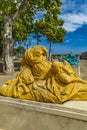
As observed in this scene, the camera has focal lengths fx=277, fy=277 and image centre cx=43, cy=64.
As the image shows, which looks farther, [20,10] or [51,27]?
[51,27]

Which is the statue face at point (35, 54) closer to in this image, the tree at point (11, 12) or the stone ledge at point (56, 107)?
the stone ledge at point (56, 107)

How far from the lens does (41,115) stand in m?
4.78

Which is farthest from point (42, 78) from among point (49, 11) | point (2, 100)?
point (49, 11)

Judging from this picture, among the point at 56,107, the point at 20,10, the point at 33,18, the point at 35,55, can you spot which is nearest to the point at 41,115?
the point at 56,107

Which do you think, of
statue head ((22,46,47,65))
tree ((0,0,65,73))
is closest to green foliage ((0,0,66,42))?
tree ((0,0,65,73))

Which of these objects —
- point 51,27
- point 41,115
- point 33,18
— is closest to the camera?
point 41,115

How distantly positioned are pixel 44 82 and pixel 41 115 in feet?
2.23

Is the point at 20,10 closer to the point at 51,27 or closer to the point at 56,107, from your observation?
the point at 51,27

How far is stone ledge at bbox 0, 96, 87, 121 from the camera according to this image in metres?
4.44

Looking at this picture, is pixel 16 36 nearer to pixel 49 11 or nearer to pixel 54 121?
pixel 49 11

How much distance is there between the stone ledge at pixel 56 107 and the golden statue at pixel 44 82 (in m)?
0.12

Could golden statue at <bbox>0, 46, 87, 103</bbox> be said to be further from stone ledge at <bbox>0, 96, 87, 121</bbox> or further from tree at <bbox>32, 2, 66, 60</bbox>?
tree at <bbox>32, 2, 66, 60</bbox>

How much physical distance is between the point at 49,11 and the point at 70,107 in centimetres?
1519

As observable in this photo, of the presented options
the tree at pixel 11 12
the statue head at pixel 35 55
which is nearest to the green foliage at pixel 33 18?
the tree at pixel 11 12
